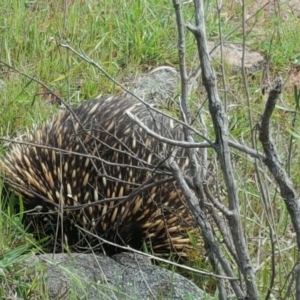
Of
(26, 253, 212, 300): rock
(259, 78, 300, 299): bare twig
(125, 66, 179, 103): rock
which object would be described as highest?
(259, 78, 300, 299): bare twig

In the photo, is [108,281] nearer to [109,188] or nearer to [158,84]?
[109,188]

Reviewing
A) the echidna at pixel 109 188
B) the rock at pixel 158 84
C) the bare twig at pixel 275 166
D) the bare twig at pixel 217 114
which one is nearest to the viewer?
the bare twig at pixel 275 166

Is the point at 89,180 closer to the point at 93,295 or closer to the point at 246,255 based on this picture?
the point at 93,295

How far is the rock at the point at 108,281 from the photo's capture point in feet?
7.25

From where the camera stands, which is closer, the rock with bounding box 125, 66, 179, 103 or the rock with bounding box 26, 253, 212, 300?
the rock with bounding box 26, 253, 212, 300

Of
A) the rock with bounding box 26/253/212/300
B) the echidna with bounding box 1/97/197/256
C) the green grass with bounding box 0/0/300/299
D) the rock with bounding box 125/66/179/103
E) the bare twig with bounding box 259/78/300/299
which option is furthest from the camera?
the rock with bounding box 125/66/179/103

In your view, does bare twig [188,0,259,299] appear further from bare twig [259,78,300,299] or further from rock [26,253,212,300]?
rock [26,253,212,300]

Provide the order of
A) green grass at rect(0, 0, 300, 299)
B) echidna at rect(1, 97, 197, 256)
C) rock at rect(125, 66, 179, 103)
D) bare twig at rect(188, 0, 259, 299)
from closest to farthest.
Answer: bare twig at rect(188, 0, 259, 299) → echidna at rect(1, 97, 197, 256) → green grass at rect(0, 0, 300, 299) → rock at rect(125, 66, 179, 103)

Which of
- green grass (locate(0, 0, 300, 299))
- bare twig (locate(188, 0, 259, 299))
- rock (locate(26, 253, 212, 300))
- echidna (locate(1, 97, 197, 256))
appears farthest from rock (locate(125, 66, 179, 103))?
bare twig (locate(188, 0, 259, 299))

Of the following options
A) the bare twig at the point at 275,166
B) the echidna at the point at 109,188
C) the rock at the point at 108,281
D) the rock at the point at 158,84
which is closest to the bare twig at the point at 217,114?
the bare twig at the point at 275,166

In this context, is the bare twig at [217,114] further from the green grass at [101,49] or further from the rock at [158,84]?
the rock at [158,84]

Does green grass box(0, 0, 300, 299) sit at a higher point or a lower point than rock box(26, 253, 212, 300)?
higher

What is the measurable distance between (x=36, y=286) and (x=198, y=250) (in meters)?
0.75

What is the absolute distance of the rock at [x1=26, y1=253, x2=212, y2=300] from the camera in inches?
87.0
